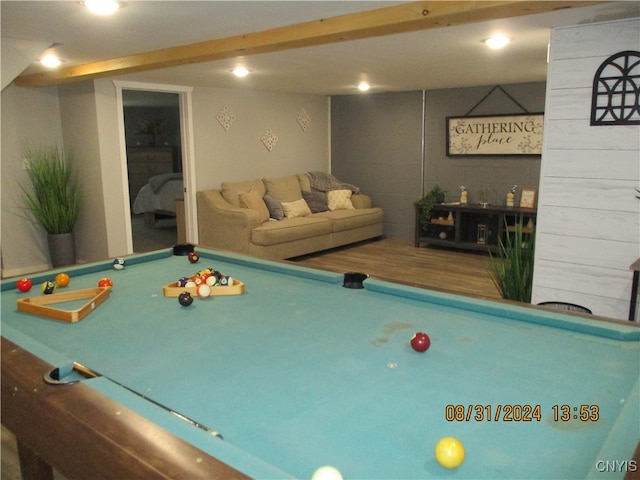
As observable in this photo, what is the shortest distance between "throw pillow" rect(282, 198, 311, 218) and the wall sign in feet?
7.02

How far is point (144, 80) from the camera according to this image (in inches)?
220

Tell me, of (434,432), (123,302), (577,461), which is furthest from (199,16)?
(577,461)

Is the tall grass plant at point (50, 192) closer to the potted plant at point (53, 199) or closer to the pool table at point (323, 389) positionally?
the potted plant at point (53, 199)

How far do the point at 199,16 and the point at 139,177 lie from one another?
785 cm

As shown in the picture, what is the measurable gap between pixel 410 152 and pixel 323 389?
631 cm

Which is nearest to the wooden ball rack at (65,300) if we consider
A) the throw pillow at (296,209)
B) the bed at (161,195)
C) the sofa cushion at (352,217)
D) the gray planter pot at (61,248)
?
the gray planter pot at (61,248)

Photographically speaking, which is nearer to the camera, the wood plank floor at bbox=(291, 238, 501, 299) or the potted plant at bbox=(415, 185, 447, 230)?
the wood plank floor at bbox=(291, 238, 501, 299)

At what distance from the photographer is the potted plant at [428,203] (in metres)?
6.84

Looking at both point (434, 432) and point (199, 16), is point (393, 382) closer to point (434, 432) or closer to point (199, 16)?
point (434, 432)

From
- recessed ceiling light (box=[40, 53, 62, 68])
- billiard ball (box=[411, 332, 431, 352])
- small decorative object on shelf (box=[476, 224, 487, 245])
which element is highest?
recessed ceiling light (box=[40, 53, 62, 68])

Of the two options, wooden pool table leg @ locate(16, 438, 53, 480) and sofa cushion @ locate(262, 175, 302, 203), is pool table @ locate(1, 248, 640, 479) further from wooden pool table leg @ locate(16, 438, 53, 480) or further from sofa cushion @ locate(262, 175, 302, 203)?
sofa cushion @ locate(262, 175, 302, 203)

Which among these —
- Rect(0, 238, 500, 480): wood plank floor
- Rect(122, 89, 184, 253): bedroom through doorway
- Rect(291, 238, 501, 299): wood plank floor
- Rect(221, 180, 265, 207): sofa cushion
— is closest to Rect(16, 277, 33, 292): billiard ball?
Rect(0, 238, 500, 480): wood plank floor

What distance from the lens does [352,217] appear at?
22.6 feet

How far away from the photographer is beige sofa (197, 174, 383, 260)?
19.2ft
